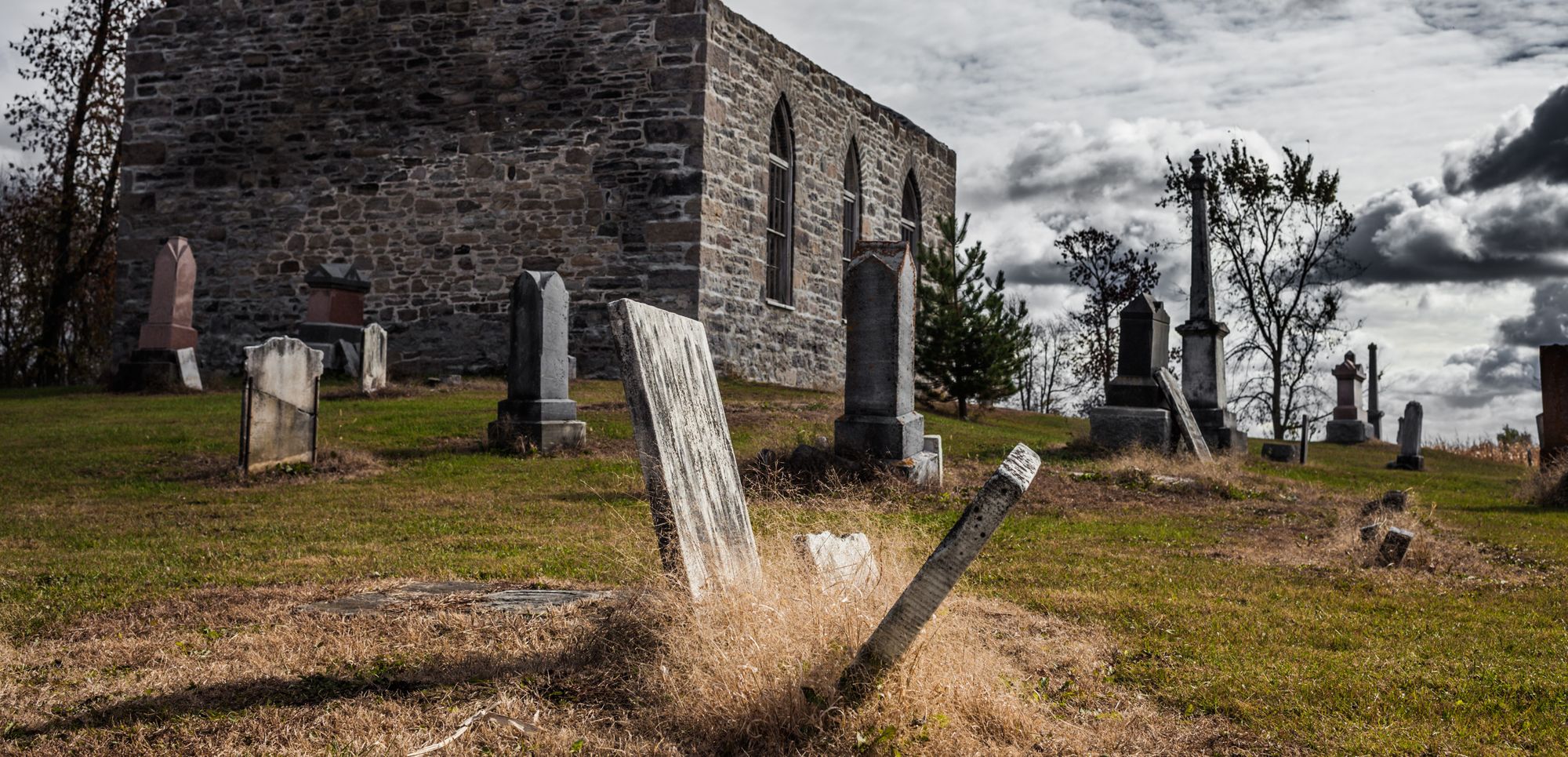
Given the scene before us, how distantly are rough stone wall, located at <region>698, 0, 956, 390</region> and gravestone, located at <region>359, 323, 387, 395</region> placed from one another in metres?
4.90

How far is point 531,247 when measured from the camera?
19.4 meters

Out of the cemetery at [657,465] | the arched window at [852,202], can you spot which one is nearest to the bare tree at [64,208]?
the cemetery at [657,465]

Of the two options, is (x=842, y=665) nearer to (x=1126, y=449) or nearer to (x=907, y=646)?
(x=907, y=646)

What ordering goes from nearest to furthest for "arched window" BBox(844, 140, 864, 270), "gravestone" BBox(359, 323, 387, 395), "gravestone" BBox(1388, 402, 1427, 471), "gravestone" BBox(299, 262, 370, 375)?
"gravestone" BBox(359, 323, 387, 395), "gravestone" BBox(299, 262, 370, 375), "gravestone" BBox(1388, 402, 1427, 471), "arched window" BBox(844, 140, 864, 270)

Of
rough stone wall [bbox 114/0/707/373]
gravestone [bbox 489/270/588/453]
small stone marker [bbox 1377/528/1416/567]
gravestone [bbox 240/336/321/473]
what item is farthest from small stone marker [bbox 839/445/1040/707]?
rough stone wall [bbox 114/0/707/373]

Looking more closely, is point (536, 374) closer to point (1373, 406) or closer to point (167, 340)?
point (167, 340)

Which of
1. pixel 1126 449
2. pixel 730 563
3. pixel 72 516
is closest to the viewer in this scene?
pixel 730 563

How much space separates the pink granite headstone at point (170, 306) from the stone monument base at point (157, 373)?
17 centimetres

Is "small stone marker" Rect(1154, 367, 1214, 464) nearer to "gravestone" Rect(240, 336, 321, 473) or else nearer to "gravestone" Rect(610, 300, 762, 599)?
"gravestone" Rect(240, 336, 321, 473)

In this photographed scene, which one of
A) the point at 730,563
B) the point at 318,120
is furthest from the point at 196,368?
the point at 730,563

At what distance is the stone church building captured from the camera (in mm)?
18891

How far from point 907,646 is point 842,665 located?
243mm

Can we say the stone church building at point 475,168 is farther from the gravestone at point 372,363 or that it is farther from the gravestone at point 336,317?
the gravestone at point 372,363

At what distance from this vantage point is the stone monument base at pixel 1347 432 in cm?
2616
